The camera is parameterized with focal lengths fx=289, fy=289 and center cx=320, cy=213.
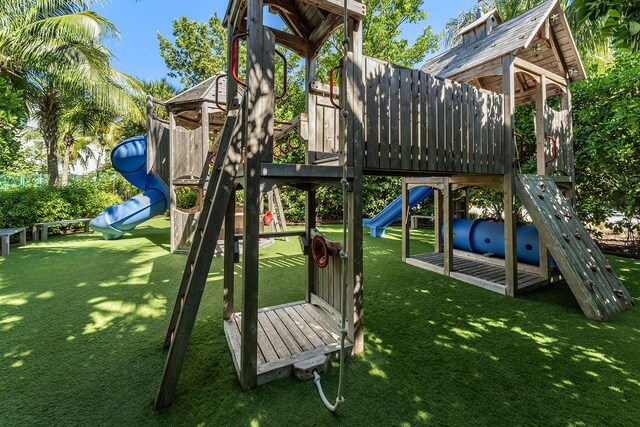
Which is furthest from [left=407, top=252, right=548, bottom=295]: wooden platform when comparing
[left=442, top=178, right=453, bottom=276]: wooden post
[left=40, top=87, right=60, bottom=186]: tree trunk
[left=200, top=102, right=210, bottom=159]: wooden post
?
[left=40, top=87, right=60, bottom=186]: tree trunk

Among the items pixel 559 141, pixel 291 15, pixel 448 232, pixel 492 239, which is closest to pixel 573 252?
pixel 448 232

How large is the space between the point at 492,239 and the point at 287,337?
5655 mm

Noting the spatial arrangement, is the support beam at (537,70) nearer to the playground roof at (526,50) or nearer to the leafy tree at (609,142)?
the playground roof at (526,50)

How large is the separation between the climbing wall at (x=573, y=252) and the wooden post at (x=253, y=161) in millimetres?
4541

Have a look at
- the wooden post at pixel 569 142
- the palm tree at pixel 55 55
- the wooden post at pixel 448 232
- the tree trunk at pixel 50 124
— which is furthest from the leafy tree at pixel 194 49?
the wooden post at pixel 569 142

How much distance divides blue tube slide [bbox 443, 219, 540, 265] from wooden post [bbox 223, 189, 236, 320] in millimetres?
5926

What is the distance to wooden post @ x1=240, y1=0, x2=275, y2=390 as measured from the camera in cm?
258

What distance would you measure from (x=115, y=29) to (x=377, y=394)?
54.9 ft

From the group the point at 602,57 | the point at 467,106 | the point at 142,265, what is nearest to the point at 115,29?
the point at 142,265

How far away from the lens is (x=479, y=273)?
600cm

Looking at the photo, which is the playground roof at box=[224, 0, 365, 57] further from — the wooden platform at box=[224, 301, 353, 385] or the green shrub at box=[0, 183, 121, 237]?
the green shrub at box=[0, 183, 121, 237]

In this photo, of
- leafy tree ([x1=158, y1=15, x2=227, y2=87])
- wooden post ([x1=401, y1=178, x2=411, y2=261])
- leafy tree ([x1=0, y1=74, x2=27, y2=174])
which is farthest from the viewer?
leafy tree ([x1=158, y1=15, x2=227, y2=87])

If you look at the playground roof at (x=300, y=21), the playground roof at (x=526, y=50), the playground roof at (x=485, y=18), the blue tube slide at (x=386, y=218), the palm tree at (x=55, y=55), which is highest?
the palm tree at (x=55, y=55)

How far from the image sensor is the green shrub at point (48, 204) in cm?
950
